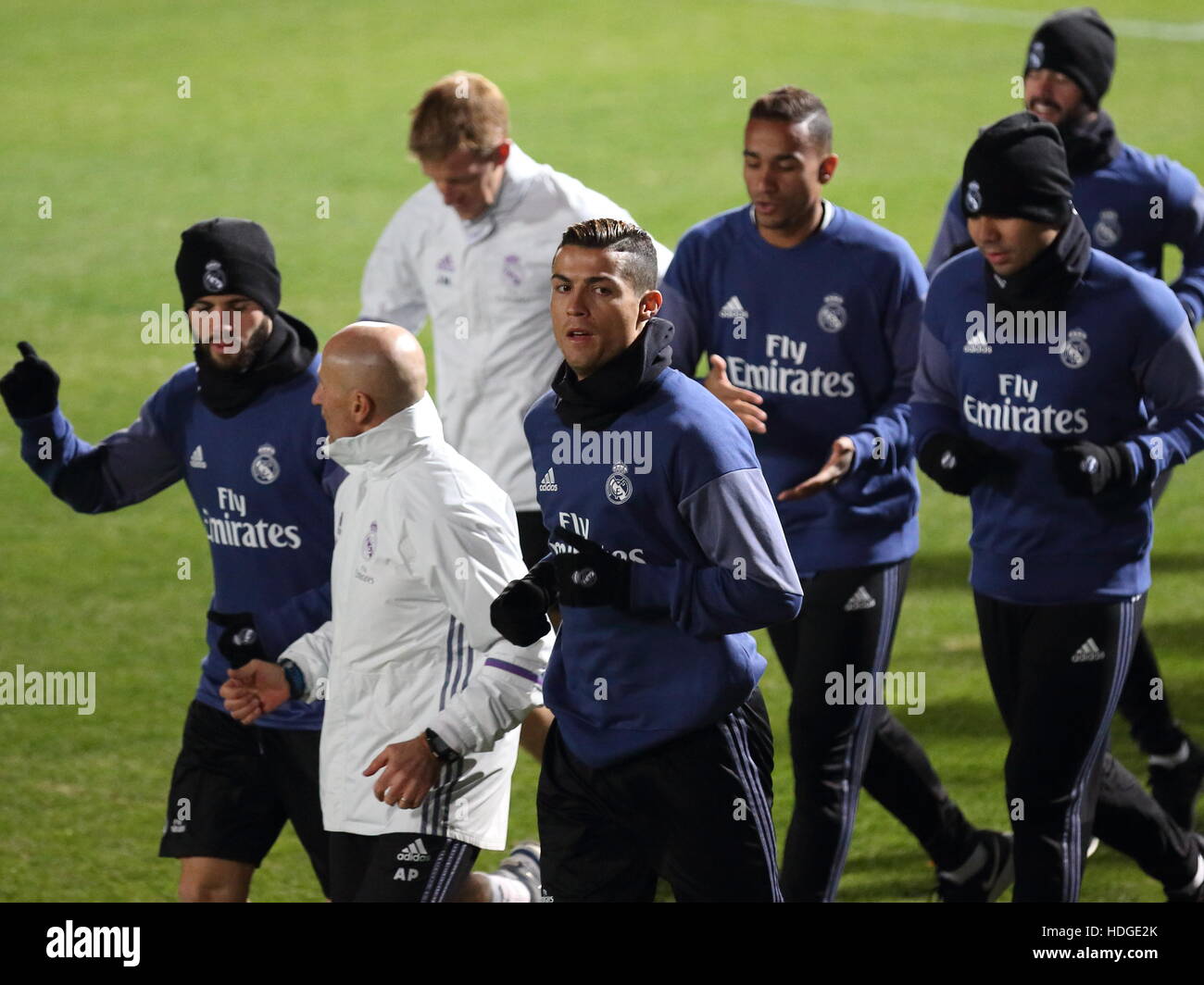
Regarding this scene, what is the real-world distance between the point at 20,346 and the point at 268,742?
1.38 meters

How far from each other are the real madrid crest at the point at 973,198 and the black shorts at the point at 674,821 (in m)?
1.63

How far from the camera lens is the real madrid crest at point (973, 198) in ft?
18.4

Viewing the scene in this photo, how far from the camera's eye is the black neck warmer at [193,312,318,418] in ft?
18.9

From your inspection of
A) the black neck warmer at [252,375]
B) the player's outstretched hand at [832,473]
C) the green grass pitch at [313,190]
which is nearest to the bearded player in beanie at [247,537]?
the black neck warmer at [252,375]

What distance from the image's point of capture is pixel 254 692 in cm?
527

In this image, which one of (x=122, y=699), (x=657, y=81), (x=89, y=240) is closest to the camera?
(x=122, y=699)

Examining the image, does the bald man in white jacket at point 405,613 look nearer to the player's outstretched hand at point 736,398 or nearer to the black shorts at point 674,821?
the black shorts at point 674,821

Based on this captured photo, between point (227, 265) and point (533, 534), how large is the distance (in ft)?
5.74

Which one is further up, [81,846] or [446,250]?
[446,250]

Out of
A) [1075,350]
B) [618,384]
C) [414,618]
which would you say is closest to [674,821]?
[414,618]

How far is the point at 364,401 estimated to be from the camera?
16.7ft

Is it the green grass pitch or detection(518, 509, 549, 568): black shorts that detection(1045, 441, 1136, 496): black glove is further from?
detection(518, 509, 549, 568): black shorts
